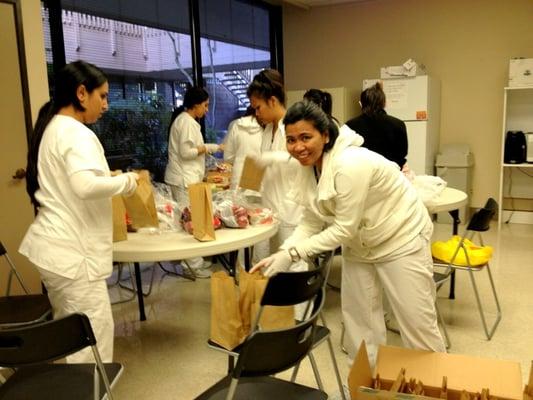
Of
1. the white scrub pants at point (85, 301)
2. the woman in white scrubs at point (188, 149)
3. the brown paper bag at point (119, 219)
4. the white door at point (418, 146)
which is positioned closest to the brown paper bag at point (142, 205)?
the brown paper bag at point (119, 219)

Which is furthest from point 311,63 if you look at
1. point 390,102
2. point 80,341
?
point 80,341

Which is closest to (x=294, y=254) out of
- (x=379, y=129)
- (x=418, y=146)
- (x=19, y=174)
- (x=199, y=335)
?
(x=199, y=335)

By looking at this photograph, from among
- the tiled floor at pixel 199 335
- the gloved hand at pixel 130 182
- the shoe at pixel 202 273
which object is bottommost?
the tiled floor at pixel 199 335

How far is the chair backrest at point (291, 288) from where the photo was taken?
1.59 metres

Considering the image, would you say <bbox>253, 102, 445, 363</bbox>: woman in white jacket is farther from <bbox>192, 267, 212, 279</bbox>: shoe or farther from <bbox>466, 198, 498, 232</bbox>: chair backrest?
<bbox>192, 267, 212, 279</bbox>: shoe

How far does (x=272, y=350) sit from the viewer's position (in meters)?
1.35

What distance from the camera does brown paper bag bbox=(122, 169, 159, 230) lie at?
222 centimetres

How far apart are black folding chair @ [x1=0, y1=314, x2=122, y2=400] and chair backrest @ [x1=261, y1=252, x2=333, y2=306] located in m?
0.56

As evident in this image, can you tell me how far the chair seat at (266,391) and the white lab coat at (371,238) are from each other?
1.61ft

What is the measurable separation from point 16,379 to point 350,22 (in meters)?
5.74

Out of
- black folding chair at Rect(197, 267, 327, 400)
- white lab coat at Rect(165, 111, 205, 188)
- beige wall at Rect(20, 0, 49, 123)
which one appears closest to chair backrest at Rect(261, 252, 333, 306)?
black folding chair at Rect(197, 267, 327, 400)

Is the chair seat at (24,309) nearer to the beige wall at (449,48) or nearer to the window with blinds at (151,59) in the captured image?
the window with blinds at (151,59)

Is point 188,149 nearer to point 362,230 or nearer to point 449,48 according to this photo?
point 362,230

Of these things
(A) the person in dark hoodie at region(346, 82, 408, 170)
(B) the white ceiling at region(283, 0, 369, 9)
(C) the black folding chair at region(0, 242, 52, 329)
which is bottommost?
(C) the black folding chair at region(0, 242, 52, 329)
